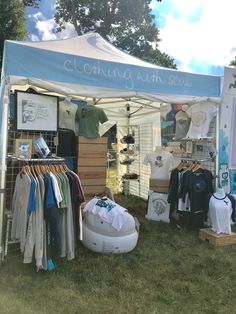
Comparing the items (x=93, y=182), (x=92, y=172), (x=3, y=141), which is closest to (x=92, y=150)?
(x=92, y=172)

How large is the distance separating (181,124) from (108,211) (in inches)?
89.9

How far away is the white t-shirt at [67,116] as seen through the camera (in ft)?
15.7

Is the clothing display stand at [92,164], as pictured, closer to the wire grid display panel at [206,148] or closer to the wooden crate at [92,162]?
the wooden crate at [92,162]

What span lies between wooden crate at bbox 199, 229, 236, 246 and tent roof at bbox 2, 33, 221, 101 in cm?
188

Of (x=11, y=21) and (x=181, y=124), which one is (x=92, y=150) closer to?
(x=181, y=124)

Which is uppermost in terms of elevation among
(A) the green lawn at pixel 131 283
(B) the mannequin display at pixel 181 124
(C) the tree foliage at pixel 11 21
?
(C) the tree foliage at pixel 11 21

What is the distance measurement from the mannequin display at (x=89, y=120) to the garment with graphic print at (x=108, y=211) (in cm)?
124

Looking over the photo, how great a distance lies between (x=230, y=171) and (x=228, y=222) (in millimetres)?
1106

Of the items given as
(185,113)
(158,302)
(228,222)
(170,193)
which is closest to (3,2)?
(185,113)

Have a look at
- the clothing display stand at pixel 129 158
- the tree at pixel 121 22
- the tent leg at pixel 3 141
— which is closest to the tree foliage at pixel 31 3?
the tree at pixel 121 22

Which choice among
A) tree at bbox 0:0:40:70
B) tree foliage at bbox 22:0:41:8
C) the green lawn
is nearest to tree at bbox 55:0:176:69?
tree foliage at bbox 22:0:41:8

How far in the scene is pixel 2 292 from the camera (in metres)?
2.76

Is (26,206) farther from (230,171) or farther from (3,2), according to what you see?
(3,2)

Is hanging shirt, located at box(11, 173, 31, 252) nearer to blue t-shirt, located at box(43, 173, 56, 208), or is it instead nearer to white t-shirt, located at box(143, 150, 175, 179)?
blue t-shirt, located at box(43, 173, 56, 208)
